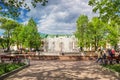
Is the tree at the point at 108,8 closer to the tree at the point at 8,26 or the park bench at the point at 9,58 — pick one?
the park bench at the point at 9,58

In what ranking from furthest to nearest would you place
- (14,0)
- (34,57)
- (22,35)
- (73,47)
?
(73,47)
(22,35)
(34,57)
(14,0)

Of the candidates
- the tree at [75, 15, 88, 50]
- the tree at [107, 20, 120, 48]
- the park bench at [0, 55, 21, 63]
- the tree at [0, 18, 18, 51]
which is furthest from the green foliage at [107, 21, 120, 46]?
the tree at [0, 18, 18, 51]

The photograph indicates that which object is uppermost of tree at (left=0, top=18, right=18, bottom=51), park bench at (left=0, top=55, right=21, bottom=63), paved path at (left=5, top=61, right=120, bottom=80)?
tree at (left=0, top=18, right=18, bottom=51)

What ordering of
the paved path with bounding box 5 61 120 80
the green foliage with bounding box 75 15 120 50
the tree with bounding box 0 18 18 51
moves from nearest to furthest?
the paved path with bounding box 5 61 120 80, the green foliage with bounding box 75 15 120 50, the tree with bounding box 0 18 18 51

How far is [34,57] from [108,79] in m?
22.0

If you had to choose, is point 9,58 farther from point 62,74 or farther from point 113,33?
point 113,33

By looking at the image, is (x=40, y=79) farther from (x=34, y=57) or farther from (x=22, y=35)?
(x=22, y=35)

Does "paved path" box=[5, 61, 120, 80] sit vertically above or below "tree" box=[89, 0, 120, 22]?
below

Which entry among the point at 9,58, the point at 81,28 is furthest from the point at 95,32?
the point at 9,58

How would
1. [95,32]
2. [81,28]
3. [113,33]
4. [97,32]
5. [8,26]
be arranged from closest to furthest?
[113,33] < [97,32] < [95,32] < [81,28] < [8,26]

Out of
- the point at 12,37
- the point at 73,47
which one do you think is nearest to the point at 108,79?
the point at 12,37

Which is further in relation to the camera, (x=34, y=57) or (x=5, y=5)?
(x=34, y=57)

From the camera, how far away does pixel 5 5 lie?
52.5 ft

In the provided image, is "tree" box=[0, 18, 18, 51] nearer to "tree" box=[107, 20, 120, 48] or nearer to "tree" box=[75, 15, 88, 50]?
"tree" box=[75, 15, 88, 50]
